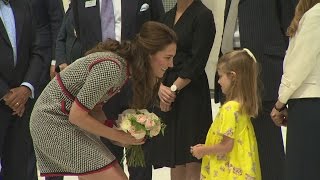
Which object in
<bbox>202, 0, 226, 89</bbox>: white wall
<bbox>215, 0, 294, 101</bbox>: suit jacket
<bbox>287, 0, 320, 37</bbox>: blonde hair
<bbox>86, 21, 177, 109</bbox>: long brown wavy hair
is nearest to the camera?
<bbox>86, 21, 177, 109</bbox>: long brown wavy hair

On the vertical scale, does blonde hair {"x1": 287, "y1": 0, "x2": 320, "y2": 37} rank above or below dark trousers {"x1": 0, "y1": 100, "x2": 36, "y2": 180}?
above

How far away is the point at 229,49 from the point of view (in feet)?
10.8

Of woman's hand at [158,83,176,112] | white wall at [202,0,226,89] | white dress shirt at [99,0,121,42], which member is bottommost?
white wall at [202,0,226,89]

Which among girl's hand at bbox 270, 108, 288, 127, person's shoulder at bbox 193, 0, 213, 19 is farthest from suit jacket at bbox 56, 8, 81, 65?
girl's hand at bbox 270, 108, 288, 127

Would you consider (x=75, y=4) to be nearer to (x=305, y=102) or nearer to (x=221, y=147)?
(x=221, y=147)

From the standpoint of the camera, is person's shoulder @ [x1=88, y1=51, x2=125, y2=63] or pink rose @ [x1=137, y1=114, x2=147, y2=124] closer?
person's shoulder @ [x1=88, y1=51, x2=125, y2=63]

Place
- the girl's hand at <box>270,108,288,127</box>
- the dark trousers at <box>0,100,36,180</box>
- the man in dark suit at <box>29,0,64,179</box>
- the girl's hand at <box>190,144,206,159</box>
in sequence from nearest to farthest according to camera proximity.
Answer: the girl's hand at <box>270,108,288,127</box>
the dark trousers at <box>0,100,36,180</box>
the girl's hand at <box>190,144,206,159</box>
the man in dark suit at <box>29,0,64,179</box>

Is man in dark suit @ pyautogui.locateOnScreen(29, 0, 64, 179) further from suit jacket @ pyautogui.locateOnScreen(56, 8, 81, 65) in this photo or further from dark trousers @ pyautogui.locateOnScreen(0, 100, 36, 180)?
dark trousers @ pyautogui.locateOnScreen(0, 100, 36, 180)

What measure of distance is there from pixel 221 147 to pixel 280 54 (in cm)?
67

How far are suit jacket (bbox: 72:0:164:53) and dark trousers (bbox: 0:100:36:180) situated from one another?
64 centimetres

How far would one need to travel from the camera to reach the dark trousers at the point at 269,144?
320 cm

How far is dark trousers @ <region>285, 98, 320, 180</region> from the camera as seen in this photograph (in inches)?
98.0

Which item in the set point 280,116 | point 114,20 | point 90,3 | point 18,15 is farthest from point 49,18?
point 280,116

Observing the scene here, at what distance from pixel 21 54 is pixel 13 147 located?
510mm
